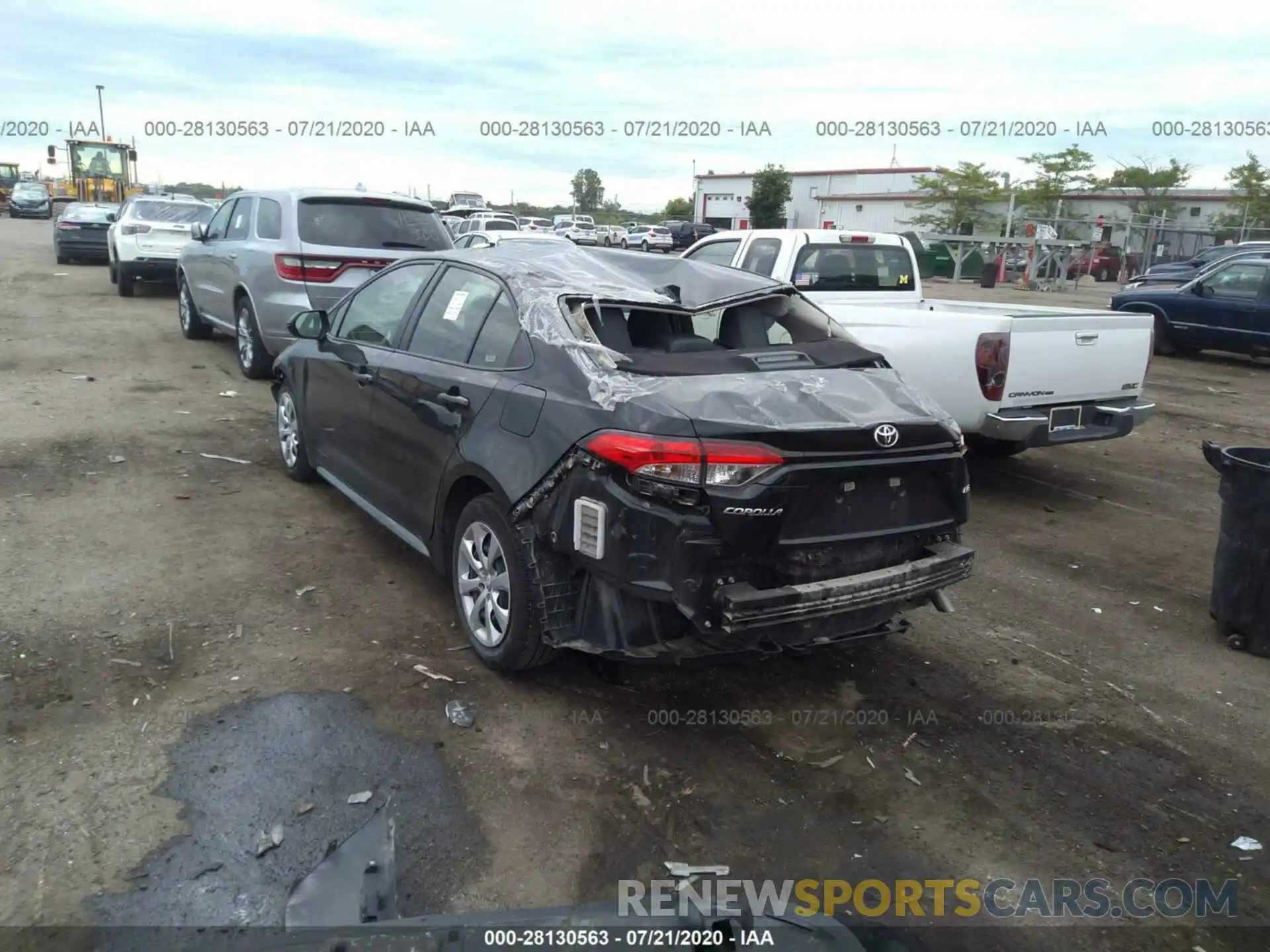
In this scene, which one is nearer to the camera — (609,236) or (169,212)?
(169,212)

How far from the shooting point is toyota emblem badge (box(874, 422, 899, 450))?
3.55 meters

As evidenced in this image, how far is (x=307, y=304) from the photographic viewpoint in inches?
338

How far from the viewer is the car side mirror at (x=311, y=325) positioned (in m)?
5.66

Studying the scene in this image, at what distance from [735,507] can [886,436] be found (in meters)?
0.73

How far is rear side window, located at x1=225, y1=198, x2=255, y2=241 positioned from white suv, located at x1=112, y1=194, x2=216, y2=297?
5.78 meters

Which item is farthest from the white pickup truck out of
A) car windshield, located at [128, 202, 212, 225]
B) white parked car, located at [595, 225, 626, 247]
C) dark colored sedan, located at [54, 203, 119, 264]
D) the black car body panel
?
white parked car, located at [595, 225, 626, 247]

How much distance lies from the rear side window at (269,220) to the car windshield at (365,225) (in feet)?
0.95

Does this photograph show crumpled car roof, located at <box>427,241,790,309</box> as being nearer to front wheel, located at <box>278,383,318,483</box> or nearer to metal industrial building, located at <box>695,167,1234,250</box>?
front wheel, located at <box>278,383,318,483</box>

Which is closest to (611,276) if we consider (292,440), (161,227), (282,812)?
(282,812)

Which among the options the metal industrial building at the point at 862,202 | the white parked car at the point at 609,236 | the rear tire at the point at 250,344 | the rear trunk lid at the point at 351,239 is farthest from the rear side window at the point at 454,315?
the metal industrial building at the point at 862,202

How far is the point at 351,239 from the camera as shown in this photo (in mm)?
8852

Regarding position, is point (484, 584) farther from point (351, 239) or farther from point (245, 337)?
point (245, 337)

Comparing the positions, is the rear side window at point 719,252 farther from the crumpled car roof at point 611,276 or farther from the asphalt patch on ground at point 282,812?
the asphalt patch on ground at point 282,812

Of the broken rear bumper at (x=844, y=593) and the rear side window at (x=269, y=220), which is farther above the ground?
the rear side window at (x=269, y=220)
